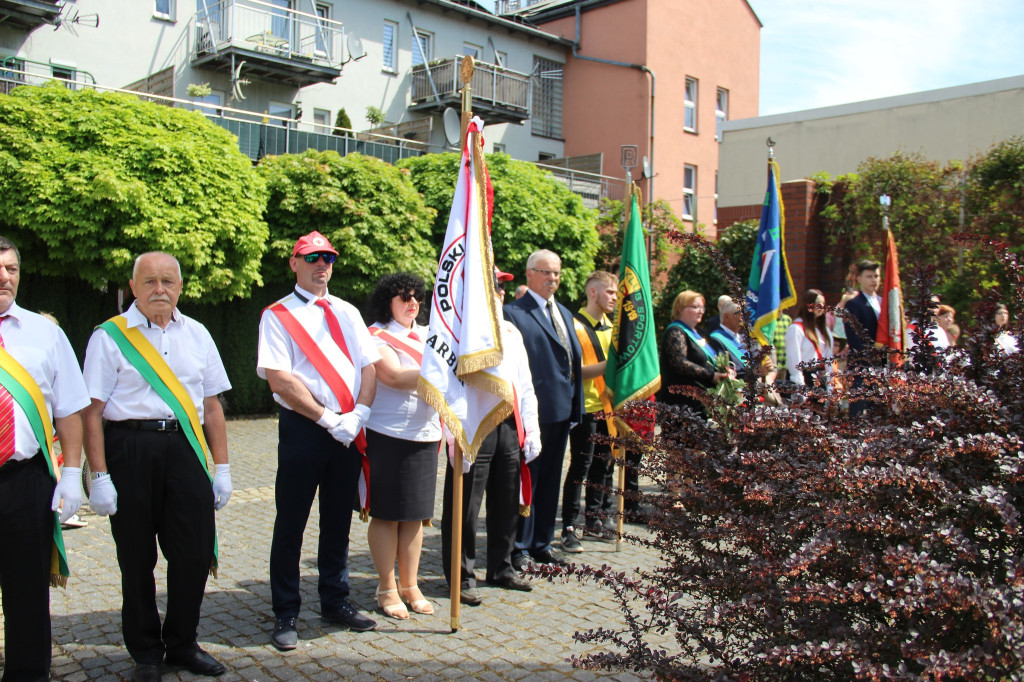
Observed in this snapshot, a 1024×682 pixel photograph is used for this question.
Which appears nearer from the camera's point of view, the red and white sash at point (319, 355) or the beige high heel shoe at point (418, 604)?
the red and white sash at point (319, 355)

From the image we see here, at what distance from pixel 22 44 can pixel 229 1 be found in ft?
16.5

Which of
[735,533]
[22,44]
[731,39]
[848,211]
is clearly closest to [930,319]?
[735,533]

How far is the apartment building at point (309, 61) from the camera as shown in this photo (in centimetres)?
1878

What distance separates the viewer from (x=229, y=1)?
21406 millimetres

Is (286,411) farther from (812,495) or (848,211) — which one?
(848,211)

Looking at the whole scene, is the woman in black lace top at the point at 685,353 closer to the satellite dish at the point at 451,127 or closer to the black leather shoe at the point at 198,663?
the black leather shoe at the point at 198,663

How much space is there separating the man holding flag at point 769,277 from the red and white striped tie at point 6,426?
21.0ft

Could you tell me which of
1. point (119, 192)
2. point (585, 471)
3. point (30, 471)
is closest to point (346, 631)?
point (30, 471)

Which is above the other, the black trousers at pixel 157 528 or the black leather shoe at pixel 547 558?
the black trousers at pixel 157 528

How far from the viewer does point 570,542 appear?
6.43 metres

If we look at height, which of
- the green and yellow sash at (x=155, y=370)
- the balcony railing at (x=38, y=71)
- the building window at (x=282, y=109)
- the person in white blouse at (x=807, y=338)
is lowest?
the green and yellow sash at (x=155, y=370)

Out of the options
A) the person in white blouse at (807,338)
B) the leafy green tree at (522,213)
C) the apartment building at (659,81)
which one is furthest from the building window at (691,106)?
the person in white blouse at (807,338)

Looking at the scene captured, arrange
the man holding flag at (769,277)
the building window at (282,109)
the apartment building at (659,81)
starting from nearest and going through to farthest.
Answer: the man holding flag at (769,277), the building window at (282,109), the apartment building at (659,81)

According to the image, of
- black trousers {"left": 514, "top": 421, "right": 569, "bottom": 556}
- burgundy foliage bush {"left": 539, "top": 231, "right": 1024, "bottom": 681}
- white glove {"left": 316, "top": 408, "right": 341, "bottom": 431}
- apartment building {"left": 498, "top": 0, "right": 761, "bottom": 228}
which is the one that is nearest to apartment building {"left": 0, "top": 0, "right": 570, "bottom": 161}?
apartment building {"left": 498, "top": 0, "right": 761, "bottom": 228}
